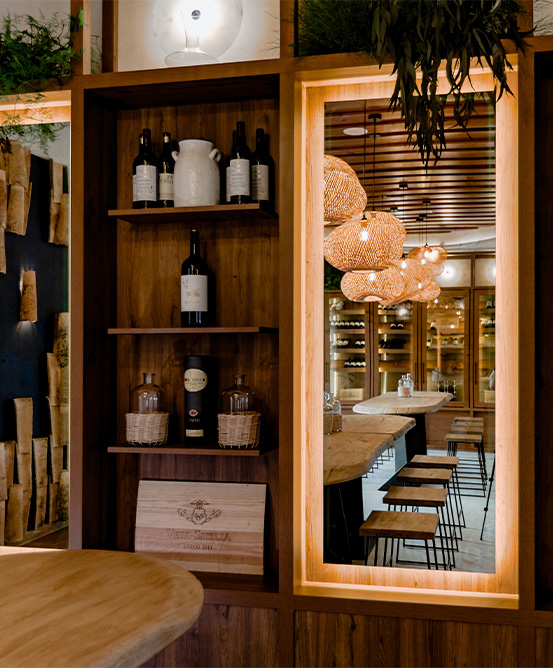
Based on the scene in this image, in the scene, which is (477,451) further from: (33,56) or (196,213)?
(33,56)

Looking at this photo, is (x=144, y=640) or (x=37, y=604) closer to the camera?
(x=144, y=640)

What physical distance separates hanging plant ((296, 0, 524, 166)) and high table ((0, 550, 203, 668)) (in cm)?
154

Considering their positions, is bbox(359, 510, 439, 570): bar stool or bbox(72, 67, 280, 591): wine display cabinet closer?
bbox(359, 510, 439, 570): bar stool

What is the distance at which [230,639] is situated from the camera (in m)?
2.41

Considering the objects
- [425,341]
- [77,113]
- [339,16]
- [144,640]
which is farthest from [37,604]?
[339,16]

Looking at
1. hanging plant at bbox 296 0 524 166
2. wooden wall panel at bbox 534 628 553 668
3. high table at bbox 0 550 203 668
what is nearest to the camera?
high table at bbox 0 550 203 668

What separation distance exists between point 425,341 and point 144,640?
62.9 inches

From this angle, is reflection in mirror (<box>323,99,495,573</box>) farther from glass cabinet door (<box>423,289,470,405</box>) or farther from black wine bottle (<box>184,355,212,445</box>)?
black wine bottle (<box>184,355,212,445</box>)

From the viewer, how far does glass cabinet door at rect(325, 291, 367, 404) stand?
2.54 meters

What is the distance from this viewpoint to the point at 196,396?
2.52 metres

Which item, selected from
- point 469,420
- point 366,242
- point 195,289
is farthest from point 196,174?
point 469,420

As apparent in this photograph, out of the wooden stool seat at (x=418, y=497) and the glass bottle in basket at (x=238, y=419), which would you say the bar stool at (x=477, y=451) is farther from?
the glass bottle in basket at (x=238, y=419)

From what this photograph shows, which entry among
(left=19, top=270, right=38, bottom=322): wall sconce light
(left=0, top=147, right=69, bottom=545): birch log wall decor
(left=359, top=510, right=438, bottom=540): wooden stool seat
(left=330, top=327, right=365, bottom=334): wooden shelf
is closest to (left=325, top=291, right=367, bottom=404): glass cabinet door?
(left=330, top=327, right=365, bottom=334): wooden shelf

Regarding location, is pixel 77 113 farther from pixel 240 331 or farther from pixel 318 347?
pixel 318 347
